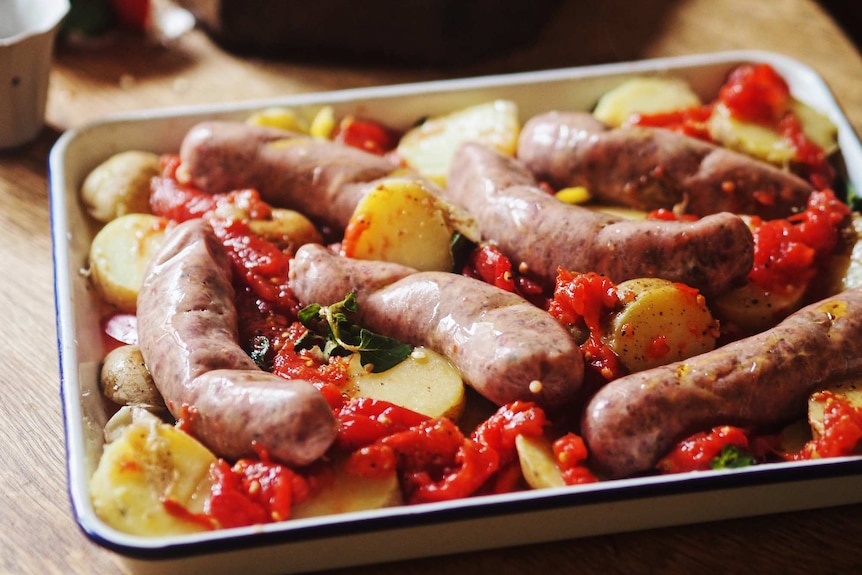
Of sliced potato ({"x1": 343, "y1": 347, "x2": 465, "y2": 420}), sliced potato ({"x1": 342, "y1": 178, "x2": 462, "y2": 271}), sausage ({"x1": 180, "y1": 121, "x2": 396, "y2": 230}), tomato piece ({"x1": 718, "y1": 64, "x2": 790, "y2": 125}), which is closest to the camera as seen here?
sliced potato ({"x1": 343, "y1": 347, "x2": 465, "y2": 420})

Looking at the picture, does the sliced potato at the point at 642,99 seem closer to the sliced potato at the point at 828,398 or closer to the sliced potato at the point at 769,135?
the sliced potato at the point at 769,135

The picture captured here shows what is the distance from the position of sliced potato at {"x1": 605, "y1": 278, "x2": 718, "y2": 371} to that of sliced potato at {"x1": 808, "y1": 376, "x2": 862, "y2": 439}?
38 cm

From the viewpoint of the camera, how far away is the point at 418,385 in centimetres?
278

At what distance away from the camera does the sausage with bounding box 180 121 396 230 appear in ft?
11.3

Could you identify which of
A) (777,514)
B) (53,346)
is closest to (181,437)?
(53,346)

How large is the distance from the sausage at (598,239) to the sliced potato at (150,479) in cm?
129

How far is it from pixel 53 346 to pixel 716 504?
2.34 m

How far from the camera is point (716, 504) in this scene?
2480 mm

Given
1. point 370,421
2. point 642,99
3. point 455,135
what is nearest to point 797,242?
point 642,99

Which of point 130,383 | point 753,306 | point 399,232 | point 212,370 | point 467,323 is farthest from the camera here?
point 399,232

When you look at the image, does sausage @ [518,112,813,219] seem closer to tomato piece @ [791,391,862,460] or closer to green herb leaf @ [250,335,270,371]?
tomato piece @ [791,391,862,460]

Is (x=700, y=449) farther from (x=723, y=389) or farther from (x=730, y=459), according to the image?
(x=723, y=389)

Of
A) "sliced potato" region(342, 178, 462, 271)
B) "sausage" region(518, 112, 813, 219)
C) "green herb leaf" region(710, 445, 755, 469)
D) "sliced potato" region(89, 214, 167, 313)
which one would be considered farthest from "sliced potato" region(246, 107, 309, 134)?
"green herb leaf" region(710, 445, 755, 469)

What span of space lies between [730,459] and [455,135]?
1.95m
